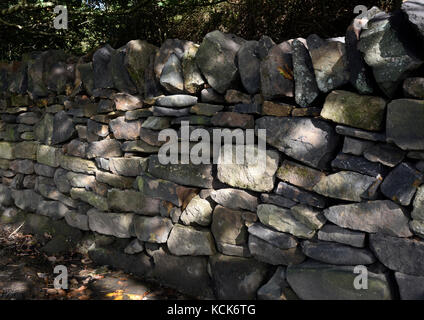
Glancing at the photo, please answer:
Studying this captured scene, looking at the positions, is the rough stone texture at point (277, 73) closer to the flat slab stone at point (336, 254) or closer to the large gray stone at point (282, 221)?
the large gray stone at point (282, 221)

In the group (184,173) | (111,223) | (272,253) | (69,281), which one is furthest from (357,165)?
(69,281)

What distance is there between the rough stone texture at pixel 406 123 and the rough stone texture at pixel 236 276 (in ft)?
3.74

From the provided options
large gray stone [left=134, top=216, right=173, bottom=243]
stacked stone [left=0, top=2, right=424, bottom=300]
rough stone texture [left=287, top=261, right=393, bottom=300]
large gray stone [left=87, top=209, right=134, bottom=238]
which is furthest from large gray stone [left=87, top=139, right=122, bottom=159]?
rough stone texture [left=287, top=261, right=393, bottom=300]

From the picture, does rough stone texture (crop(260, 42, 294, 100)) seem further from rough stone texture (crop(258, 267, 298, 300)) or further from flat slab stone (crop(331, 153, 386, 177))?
rough stone texture (crop(258, 267, 298, 300))

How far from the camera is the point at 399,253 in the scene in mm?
1835

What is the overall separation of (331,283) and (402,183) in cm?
70

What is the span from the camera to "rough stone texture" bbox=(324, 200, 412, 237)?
1.82 metres

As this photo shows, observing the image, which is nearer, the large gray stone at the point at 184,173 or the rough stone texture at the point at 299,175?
the rough stone texture at the point at 299,175

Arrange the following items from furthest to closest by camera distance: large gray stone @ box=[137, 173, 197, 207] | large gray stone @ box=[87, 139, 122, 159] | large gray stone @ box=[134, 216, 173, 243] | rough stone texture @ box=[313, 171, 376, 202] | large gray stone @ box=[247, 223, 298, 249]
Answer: large gray stone @ box=[87, 139, 122, 159]
large gray stone @ box=[134, 216, 173, 243]
large gray stone @ box=[137, 173, 197, 207]
large gray stone @ box=[247, 223, 298, 249]
rough stone texture @ box=[313, 171, 376, 202]

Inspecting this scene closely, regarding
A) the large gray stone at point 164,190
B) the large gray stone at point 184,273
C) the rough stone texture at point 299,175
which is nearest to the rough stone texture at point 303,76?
the rough stone texture at point 299,175

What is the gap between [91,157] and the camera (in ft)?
10.6

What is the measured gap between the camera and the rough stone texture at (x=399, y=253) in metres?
1.79

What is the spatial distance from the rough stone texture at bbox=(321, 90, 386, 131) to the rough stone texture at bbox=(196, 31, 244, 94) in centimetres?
68
